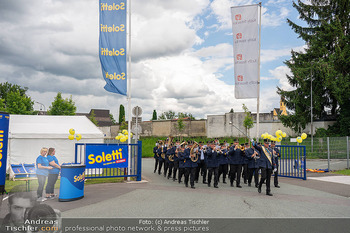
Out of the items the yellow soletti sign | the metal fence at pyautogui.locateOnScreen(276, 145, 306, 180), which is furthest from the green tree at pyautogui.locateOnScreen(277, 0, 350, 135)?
the yellow soletti sign

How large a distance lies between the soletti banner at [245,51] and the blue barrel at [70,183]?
9.19 m

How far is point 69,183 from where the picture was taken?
8.35 metres

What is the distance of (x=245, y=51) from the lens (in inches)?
572

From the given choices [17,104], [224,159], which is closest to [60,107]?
[17,104]

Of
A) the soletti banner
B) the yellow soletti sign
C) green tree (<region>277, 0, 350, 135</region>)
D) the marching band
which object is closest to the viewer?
the marching band

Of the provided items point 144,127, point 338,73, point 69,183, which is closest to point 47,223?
point 69,183

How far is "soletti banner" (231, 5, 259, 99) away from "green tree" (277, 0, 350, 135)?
64.7 feet

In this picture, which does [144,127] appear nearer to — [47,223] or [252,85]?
[252,85]

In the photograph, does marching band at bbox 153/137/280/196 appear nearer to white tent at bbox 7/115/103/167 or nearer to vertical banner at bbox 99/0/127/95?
vertical banner at bbox 99/0/127/95

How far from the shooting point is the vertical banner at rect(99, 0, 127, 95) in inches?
493

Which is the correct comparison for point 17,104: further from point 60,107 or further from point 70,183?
point 70,183

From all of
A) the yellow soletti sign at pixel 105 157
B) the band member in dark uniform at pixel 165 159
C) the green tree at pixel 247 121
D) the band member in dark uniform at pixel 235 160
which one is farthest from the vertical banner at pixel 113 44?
the green tree at pixel 247 121

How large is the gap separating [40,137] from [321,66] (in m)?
28.6

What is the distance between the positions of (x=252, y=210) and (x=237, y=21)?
10.4 m
